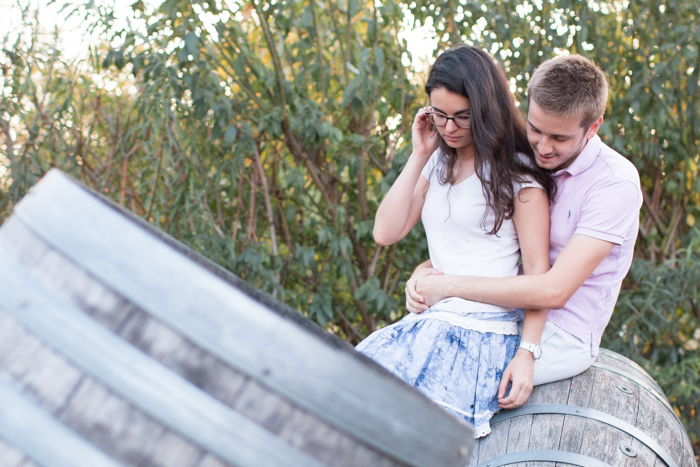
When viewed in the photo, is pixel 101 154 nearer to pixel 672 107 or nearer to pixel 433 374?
pixel 433 374

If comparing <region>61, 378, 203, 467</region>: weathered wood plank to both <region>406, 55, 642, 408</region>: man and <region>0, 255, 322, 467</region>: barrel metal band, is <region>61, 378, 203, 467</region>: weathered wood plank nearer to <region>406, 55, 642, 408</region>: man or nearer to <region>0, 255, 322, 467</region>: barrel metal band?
<region>0, 255, 322, 467</region>: barrel metal band

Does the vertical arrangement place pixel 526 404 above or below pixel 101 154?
below

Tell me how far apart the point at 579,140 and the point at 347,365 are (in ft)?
3.57

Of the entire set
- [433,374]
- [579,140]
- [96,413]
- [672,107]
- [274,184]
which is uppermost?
[672,107]

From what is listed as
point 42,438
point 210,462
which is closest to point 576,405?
point 210,462

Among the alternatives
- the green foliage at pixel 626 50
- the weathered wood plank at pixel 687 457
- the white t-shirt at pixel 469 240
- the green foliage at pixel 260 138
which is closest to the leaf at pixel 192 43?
the green foliage at pixel 260 138

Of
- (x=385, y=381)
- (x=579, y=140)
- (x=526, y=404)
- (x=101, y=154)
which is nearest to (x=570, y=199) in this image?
(x=579, y=140)

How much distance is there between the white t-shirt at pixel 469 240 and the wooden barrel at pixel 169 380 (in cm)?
95

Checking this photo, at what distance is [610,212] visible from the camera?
1.42m

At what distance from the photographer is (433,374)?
151cm

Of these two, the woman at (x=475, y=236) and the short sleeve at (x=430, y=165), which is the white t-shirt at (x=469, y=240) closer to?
the woman at (x=475, y=236)

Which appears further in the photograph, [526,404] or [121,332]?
[526,404]

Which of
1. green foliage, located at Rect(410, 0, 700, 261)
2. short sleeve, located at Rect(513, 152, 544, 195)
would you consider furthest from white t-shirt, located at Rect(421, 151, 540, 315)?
green foliage, located at Rect(410, 0, 700, 261)

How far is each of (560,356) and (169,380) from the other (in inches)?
46.1
